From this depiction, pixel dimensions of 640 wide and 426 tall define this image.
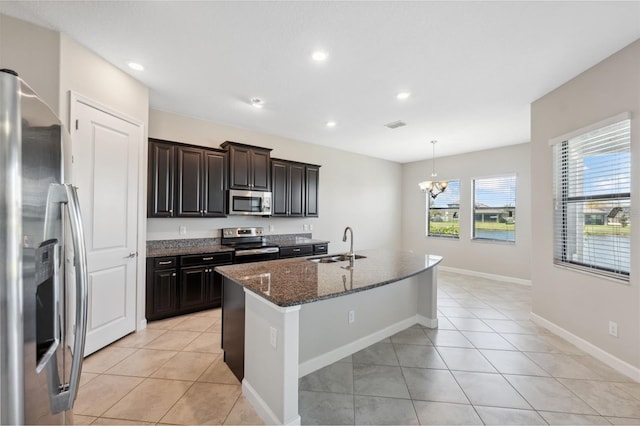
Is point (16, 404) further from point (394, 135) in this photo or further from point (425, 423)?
point (394, 135)

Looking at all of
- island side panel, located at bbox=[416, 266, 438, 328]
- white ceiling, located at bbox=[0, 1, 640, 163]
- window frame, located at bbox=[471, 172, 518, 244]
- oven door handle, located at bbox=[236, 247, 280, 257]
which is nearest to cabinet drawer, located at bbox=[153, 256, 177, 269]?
oven door handle, located at bbox=[236, 247, 280, 257]

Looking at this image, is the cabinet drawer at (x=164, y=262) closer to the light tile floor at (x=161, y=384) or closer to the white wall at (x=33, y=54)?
the light tile floor at (x=161, y=384)

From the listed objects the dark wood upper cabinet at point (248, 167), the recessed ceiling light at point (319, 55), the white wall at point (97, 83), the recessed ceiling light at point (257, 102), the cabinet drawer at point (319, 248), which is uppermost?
the recessed ceiling light at point (257, 102)

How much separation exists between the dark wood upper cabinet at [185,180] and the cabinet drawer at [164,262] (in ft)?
1.92

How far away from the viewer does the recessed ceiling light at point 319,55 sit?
2450mm

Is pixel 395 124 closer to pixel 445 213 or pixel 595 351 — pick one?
pixel 445 213

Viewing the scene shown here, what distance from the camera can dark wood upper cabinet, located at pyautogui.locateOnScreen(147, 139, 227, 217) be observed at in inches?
135

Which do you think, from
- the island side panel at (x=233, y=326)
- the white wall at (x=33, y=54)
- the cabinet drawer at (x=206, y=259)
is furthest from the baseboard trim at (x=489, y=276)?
the white wall at (x=33, y=54)

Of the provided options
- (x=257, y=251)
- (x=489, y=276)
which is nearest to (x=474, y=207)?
(x=489, y=276)

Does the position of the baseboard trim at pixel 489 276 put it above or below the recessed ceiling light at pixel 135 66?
below

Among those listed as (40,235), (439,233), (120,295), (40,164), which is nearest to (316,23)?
(40,164)

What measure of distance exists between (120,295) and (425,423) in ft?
10.0

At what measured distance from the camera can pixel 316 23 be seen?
209cm

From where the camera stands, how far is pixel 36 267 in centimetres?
75
